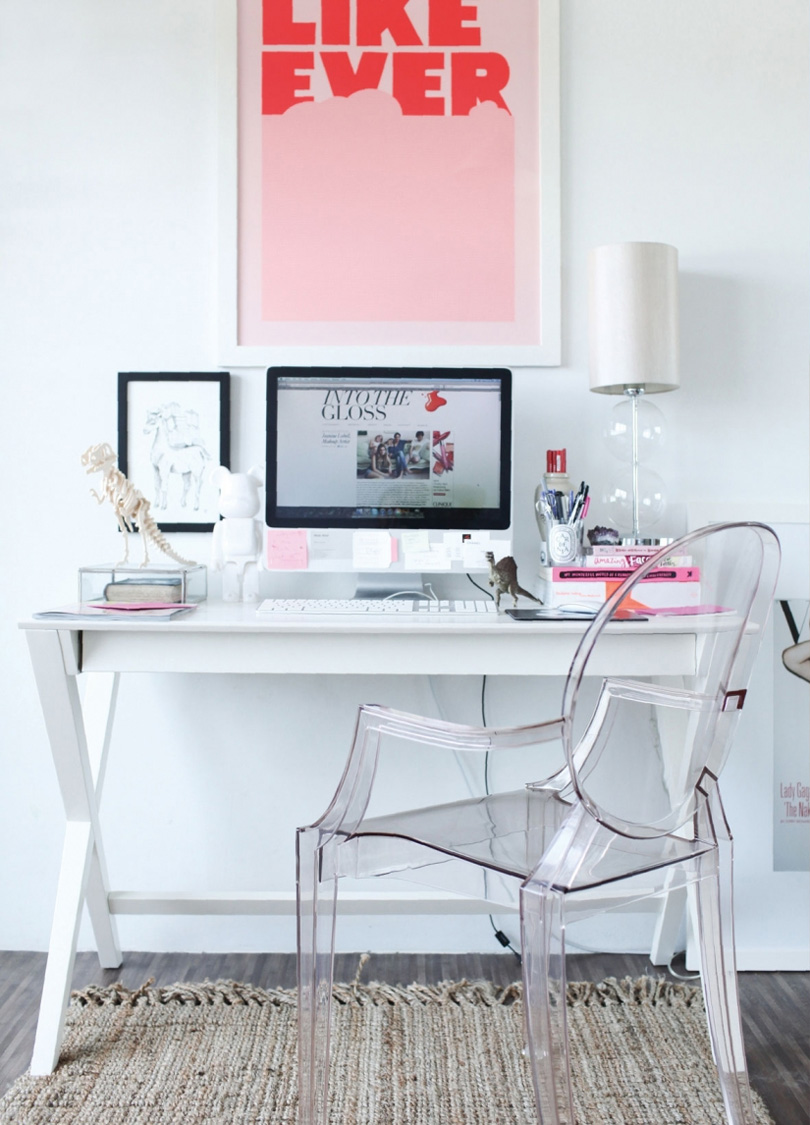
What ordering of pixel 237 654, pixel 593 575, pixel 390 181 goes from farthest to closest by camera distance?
pixel 390 181 → pixel 593 575 → pixel 237 654

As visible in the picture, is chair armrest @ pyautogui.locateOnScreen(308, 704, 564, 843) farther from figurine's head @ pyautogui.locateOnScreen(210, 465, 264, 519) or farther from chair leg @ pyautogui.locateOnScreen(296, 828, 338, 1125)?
figurine's head @ pyautogui.locateOnScreen(210, 465, 264, 519)

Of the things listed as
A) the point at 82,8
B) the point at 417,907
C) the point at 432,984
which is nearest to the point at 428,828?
the point at 417,907

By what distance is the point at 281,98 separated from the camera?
2035 millimetres

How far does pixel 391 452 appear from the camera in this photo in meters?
1.90

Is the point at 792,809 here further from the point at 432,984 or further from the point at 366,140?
the point at 366,140

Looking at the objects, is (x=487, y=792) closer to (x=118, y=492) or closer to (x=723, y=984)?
(x=723, y=984)

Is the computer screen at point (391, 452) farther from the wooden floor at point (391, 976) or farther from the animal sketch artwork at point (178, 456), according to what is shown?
the wooden floor at point (391, 976)

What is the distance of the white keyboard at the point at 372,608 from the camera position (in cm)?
164

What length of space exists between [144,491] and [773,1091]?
167cm

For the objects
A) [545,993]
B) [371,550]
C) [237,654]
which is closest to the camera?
[545,993]

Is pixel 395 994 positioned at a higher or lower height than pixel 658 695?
lower

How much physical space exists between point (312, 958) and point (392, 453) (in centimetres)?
100

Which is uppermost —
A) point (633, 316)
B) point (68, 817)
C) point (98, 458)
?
point (633, 316)

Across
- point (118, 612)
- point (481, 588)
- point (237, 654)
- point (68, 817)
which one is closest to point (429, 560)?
point (481, 588)
